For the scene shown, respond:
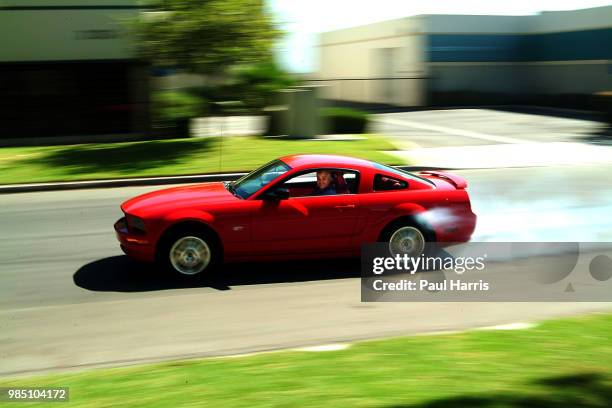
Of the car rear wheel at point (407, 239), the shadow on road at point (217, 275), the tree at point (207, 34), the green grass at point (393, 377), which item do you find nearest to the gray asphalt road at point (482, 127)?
the tree at point (207, 34)

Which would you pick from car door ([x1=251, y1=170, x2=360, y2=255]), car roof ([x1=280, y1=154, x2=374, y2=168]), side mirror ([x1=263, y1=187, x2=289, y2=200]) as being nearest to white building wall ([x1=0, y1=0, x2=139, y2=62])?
car roof ([x1=280, y1=154, x2=374, y2=168])

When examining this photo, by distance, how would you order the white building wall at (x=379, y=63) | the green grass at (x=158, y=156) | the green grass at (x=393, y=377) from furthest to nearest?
the white building wall at (x=379, y=63), the green grass at (x=158, y=156), the green grass at (x=393, y=377)

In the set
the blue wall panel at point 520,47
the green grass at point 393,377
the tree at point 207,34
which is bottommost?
the green grass at point 393,377

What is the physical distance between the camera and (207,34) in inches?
826

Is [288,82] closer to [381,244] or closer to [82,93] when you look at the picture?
[82,93]

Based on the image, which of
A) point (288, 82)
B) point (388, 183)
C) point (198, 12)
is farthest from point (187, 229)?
point (288, 82)

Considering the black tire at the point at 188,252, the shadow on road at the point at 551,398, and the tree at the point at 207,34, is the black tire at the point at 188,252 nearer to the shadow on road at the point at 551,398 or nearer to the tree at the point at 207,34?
the shadow on road at the point at 551,398

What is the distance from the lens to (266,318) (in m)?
7.64

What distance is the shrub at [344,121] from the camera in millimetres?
26859

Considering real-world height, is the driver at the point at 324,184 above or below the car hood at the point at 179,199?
above

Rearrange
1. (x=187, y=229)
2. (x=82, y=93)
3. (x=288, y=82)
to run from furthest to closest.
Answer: (x=288, y=82)
(x=82, y=93)
(x=187, y=229)

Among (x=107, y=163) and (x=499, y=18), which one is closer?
(x=107, y=163)

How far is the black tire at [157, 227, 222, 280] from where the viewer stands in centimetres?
887

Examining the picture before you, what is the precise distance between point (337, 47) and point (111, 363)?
156 feet
